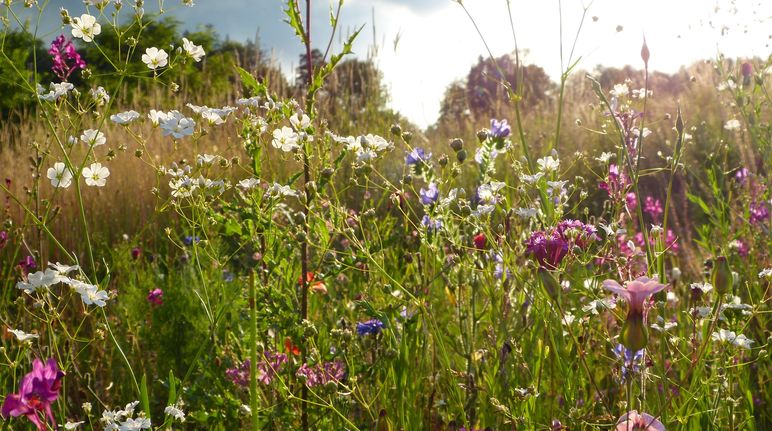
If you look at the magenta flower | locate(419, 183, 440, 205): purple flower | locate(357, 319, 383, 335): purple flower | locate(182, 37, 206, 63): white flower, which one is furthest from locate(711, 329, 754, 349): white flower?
locate(182, 37, 206, 63): white flower

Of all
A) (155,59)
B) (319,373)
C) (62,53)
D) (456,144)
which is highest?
(62,53)

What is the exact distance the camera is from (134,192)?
5.13 meters

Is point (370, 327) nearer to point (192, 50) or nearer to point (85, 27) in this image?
point (192, 50)

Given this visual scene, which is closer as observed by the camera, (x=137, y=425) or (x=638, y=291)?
(x=638, y=291)

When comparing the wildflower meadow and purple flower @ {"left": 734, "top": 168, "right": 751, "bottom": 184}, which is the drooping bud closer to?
the wildflower meadow

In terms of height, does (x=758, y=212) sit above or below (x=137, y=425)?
above

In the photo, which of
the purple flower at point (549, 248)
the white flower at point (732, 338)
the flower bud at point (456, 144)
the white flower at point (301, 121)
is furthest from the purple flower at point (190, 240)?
the white flower at point (732, 338)

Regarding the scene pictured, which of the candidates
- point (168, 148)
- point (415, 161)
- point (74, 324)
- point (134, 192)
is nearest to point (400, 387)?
point (415, 161)

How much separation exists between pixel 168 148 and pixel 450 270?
5564 mm

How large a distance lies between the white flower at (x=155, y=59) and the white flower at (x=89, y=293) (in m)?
0.64

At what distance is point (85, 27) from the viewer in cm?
166

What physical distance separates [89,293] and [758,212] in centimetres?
236

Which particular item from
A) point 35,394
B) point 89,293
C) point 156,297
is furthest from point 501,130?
point 156,297

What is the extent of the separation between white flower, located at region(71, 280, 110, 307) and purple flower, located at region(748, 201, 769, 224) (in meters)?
2.30
